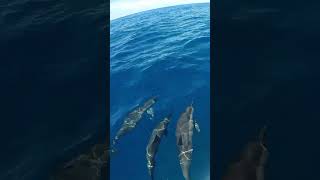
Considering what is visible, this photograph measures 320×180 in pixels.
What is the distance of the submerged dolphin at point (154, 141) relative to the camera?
1001 cm

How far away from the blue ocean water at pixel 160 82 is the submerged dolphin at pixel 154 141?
A: 120mm
